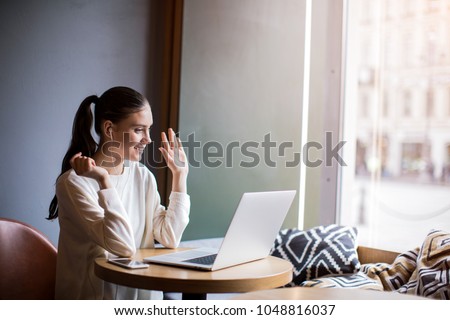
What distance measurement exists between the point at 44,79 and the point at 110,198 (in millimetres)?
1139

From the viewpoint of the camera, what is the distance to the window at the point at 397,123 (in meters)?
2.74

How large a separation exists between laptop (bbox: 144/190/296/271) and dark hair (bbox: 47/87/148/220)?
1.76 ft

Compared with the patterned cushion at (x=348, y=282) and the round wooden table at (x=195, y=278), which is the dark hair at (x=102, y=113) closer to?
the round wooden table at (x=195, y=278)

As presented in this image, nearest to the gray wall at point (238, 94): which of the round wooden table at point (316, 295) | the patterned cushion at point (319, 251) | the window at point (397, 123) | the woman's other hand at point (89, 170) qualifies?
the window at point (397, 123)

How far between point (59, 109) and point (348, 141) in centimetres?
166

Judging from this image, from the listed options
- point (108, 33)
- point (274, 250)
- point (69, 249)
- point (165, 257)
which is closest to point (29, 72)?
point (108, 33)

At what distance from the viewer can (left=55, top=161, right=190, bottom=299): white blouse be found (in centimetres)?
176

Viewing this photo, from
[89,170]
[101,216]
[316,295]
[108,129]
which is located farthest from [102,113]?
[316,295]

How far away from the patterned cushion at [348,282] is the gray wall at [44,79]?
53.4 inches

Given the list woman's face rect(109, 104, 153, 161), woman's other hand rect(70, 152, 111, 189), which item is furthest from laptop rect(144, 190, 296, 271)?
woman's face rect(109, 104, 153, 161)

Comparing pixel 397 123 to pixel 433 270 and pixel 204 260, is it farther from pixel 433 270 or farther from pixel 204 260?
pixel 204 260

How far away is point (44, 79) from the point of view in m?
2.65
